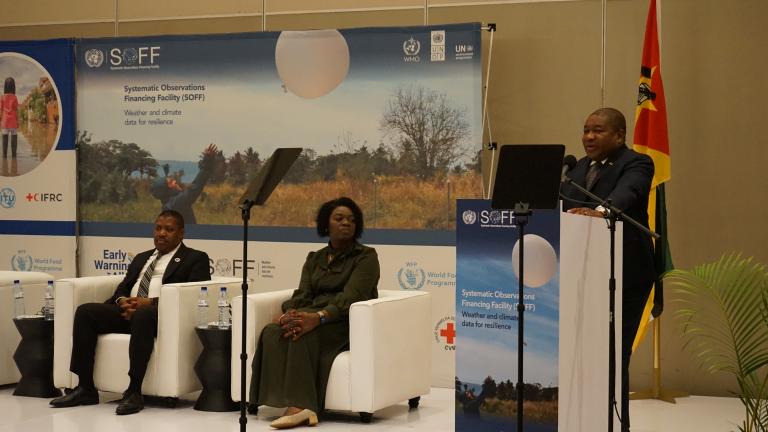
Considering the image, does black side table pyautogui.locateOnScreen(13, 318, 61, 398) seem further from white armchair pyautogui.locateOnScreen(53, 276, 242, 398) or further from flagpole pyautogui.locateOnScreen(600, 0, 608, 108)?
flagpole pyautogui.locateOnScreen(600, 0, 608, 108)

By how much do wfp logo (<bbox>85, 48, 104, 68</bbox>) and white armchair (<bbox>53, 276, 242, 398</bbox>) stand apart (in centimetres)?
204

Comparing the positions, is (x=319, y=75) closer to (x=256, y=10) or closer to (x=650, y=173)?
(x=256, y=10)

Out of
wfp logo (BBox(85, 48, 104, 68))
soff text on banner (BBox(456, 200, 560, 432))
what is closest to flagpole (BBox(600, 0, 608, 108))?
soff text on banner (BBox(456, 200, 560, 432))

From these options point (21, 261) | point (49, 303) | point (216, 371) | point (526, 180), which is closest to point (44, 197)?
point (21, 261)

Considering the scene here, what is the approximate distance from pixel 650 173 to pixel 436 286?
8.63 ft

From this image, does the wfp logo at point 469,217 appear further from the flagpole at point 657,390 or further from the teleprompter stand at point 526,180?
the flagpole at point 657,390

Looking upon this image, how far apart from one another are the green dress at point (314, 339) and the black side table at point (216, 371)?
0.28 metres

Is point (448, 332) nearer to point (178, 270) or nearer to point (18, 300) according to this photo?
point (178, 270)

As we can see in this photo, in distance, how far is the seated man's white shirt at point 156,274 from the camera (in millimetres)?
6456

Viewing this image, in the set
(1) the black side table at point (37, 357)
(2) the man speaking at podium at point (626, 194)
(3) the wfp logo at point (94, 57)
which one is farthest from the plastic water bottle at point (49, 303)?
(2) the man speaking at podium at point (626, 194)

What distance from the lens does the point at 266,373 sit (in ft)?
19.4

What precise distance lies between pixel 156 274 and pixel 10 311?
108 centimetres

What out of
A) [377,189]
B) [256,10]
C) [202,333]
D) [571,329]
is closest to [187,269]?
[202,333]

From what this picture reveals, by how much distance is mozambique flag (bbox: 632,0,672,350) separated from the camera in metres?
6.44
